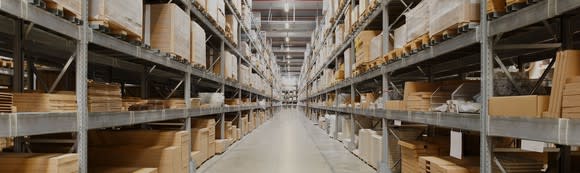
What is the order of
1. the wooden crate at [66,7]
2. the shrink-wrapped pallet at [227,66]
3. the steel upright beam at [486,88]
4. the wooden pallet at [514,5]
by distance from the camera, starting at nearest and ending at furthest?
the wooden pallet at [514,5]
the wooden crate at [66,7]
the steel upright beam at [486,88]
the shrink-wrapped pallet at [227,66]

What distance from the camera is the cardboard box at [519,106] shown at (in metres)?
2.88

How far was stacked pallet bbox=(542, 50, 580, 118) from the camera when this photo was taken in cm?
275

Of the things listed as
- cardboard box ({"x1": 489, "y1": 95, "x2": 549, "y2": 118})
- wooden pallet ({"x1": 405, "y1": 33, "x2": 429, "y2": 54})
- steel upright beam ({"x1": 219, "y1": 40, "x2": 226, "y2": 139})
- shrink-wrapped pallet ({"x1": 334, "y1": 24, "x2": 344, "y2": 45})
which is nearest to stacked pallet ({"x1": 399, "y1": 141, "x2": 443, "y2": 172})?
wooden pallet ({"x1": 405, "y1": 33, "x2": 429, "y2": 54})

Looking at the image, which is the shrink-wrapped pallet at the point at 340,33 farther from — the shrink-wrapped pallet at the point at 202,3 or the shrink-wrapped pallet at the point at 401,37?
the shrink-wrapped pallet at the point at 401,37

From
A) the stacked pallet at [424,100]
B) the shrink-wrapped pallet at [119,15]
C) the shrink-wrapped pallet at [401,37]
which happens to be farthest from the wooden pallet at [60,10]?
the shrink-wrapped pallet at [401,37]

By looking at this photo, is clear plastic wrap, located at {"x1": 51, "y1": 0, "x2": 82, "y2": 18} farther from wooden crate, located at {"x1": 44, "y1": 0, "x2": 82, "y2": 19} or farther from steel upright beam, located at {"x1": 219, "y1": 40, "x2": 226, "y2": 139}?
steel upright beam, located at {"x1": 219, "y1": 40, "x2": 226, "y2": 139}

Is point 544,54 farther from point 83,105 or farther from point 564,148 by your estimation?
point 83,105

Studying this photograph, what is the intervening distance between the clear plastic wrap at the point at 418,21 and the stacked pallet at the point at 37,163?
144 inches

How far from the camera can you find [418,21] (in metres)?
5.20

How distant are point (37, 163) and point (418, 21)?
4.00 metres

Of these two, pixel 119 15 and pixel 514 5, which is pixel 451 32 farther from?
pixel 119 15

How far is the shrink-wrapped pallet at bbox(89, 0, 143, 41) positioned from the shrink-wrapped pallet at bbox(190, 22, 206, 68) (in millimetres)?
2305

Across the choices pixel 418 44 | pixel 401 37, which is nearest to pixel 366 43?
pixel 401 37

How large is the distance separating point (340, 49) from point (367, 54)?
3.80m
